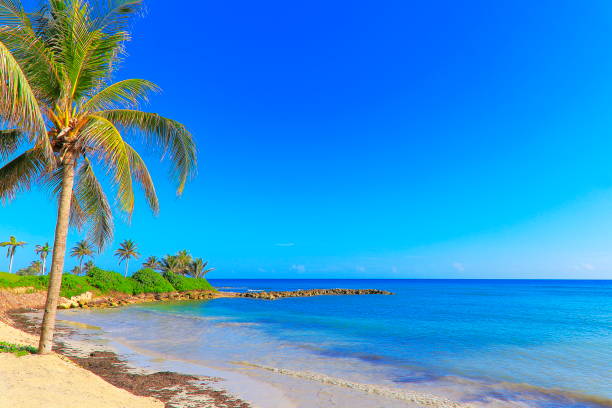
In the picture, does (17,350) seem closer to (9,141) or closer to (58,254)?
(58,254)

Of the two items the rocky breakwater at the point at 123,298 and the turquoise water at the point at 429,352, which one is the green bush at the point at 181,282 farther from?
the turquoise water at the point at 429,352

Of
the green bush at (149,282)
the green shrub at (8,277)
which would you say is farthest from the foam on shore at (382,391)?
the green bush at (149,282)

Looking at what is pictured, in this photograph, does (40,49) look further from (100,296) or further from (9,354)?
(100,296)

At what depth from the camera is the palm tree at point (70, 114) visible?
8914mm

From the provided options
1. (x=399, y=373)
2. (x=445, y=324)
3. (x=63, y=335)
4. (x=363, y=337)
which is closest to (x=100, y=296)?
(x=63, y=335)

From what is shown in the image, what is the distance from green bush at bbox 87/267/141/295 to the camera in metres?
46.3

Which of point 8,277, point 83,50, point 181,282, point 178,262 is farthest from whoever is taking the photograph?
point 178,262

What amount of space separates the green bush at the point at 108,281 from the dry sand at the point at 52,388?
41618 mm

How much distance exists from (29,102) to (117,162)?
2.52m

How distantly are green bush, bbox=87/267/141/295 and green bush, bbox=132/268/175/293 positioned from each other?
182 cm

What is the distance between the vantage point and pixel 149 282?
182ft

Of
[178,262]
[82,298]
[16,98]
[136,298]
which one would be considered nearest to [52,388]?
[16,98]

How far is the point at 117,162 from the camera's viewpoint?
930 centimetres

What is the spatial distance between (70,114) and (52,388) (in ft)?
21.4
